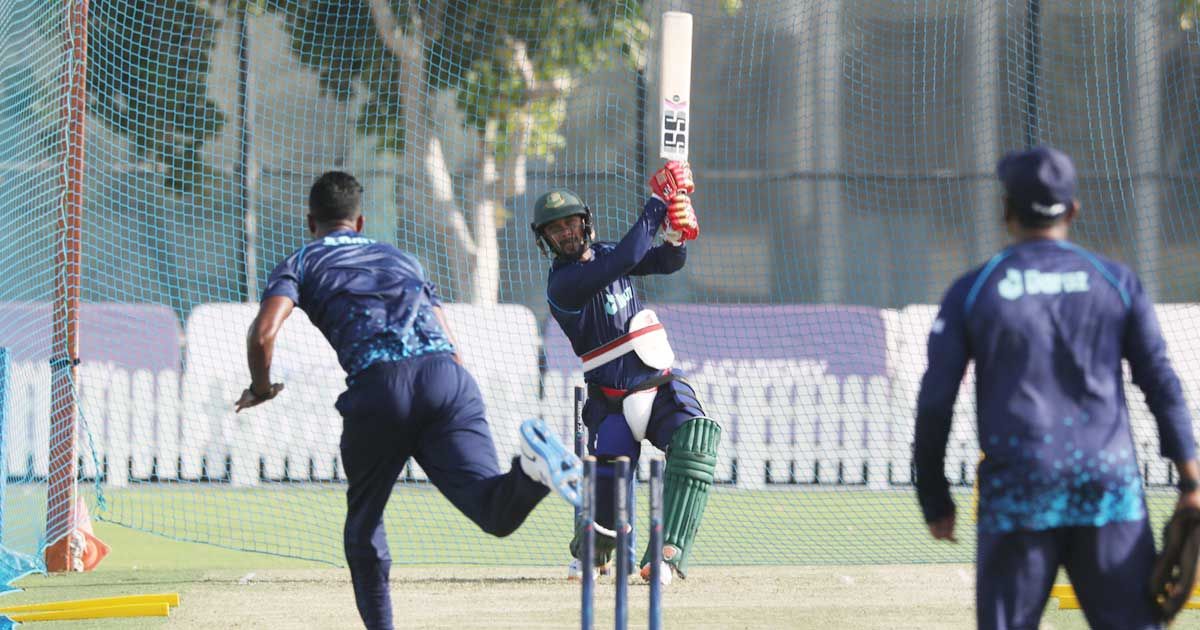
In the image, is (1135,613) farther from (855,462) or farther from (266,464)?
(266,464)

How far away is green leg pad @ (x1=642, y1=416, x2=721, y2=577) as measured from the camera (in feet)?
23.4

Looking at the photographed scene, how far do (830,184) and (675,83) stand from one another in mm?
10690

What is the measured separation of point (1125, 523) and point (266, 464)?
9.84 m

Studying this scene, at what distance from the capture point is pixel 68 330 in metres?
8.73

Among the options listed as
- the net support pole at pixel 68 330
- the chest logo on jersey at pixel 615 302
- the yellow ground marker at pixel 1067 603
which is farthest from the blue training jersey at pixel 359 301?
the net support pole at pixel 68 330

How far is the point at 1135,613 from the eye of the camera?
3545 millimetres

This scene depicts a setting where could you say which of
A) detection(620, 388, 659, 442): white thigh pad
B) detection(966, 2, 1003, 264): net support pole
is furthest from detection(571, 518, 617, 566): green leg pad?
detection(966, 2, 1003, 264): net support pole

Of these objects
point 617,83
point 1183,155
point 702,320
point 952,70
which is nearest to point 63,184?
point 702,320

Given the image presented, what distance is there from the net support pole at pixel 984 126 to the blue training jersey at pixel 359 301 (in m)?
11.1

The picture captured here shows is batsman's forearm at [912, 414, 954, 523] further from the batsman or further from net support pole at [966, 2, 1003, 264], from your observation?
net support pole at [966, 2, 1003, 264]

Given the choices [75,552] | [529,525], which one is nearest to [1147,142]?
[529,525]

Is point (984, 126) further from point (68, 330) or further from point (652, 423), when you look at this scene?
point (68, 330)

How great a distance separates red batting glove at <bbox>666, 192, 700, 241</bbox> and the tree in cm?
736

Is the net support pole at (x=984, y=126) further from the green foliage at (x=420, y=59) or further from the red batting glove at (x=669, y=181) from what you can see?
the red batting glove at (x=669, y=181)
